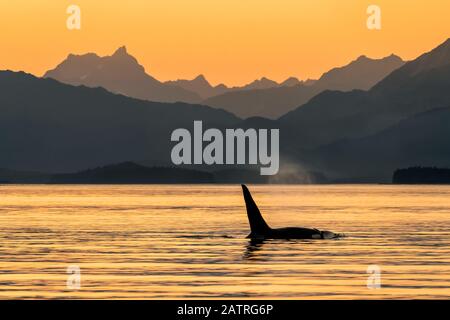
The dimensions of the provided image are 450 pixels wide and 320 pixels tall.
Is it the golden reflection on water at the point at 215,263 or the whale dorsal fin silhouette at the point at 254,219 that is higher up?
the whale dorsal fin silhouette at the point at 254,219

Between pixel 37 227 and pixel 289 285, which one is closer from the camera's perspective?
pixel 289 285

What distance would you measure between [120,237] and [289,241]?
14.3 m

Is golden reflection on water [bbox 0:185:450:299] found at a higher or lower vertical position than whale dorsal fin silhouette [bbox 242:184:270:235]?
lower

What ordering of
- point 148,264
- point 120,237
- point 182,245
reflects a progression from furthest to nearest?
point 120,237 < point 182,245 < point 148,264

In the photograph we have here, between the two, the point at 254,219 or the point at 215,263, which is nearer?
the point at 215,263

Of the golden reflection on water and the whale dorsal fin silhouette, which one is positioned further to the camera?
the whale dorsal fin silhouette

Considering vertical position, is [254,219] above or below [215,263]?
above

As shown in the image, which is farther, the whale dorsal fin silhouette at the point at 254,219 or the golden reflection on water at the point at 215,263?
the whale dorsal fin silhouette at the point at 254,219
